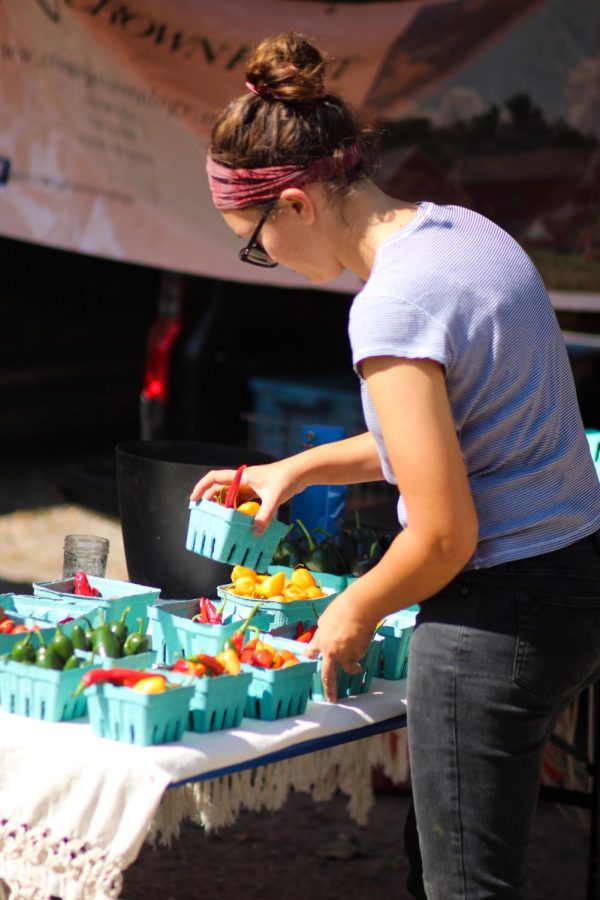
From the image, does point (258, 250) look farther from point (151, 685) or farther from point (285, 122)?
point (151, 685)

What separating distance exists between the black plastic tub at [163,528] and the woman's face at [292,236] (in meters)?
0.87

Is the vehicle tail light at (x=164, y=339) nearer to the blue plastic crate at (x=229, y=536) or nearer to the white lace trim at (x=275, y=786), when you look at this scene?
the white lace trim at (x=275, y=786)

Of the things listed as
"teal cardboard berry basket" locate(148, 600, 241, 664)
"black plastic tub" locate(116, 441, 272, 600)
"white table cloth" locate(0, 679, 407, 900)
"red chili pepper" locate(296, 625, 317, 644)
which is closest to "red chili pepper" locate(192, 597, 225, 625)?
"teal cardboard berry basket" locate(148, 600, 241, 664)

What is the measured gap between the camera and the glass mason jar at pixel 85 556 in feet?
8.71

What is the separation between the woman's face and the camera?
1749 millimetres

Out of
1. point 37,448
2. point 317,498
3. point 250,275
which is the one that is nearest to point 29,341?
point 37,448

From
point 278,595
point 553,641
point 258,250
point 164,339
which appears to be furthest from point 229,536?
point 164,339

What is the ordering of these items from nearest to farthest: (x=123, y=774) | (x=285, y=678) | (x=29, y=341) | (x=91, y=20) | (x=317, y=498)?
1. (x=123, y=774)
2. (x=285, y=678)
3. (x=317, y=498)
4. (x=91, y=20)
5. (x=29, y=341)

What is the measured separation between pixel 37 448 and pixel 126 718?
6.42m

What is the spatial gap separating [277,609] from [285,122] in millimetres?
924

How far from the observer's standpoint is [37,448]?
8.04m

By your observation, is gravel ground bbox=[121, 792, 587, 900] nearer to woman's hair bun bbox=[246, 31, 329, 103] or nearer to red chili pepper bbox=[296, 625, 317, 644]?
red chili pepper bbox=[296, 625, 317, 644]

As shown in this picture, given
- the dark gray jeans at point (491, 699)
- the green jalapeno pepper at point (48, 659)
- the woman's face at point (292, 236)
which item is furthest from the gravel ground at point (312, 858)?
the woman's face at point (292, 236)

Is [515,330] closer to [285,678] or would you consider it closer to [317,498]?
[285,678]
